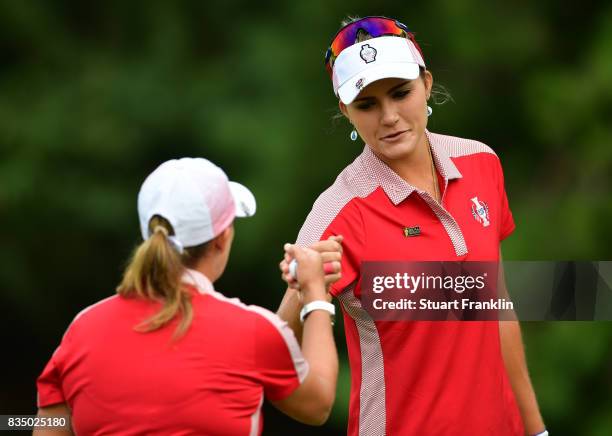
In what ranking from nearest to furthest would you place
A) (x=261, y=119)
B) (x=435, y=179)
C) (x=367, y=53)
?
(x=367, y=53), (x=435, y=179), (x=261, y=119)

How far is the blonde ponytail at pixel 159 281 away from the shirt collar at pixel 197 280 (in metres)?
0.02

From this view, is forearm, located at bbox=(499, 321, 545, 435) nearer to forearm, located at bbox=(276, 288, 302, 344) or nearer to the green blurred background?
forearm, located at bbox=(276, 288, 302, 344)

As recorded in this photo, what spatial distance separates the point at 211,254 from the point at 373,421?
68 centimetres

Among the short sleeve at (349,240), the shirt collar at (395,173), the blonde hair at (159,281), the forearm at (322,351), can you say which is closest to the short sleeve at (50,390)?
the blonde hair at (159,281)

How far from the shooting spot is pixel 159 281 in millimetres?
2156

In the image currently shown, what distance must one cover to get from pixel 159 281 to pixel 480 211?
967 millimetres

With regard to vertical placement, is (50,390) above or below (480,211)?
below

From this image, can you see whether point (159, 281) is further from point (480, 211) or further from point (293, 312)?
point (480, 211)

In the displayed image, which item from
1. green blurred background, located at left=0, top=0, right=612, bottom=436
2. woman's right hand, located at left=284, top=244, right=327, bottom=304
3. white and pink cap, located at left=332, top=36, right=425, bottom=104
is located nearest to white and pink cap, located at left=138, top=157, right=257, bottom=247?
woman's right hand, located at left=284, top=244, right=327, bottom=304

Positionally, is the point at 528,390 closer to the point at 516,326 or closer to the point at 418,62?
the point at 516,326

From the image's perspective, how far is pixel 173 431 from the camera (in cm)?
209

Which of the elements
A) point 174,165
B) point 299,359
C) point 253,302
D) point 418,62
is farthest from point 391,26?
point 253,302

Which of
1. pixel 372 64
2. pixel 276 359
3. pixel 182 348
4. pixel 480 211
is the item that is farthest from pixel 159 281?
pixel 480 211

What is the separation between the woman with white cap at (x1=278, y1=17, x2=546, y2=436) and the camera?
2619 millimetres
